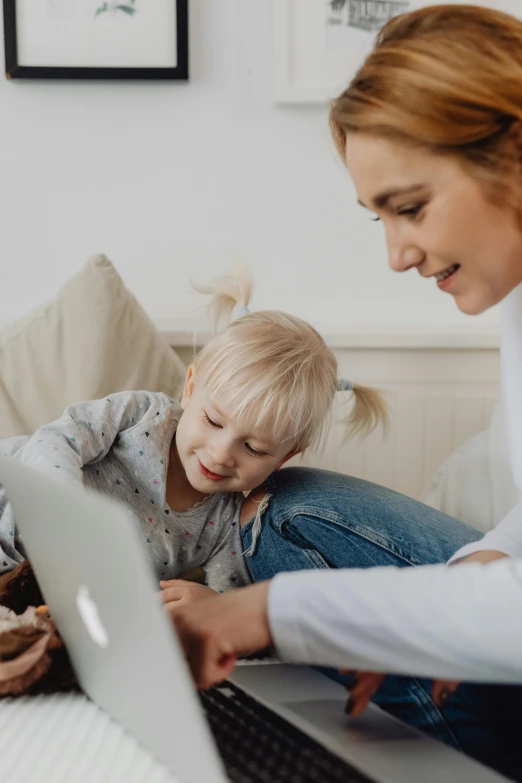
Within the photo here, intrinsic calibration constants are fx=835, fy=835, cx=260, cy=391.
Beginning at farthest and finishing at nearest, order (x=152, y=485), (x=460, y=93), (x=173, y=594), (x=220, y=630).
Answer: (x=152, y=485)
(x=173, y=594)
(x=460, y=93)
(x=220, y=630)

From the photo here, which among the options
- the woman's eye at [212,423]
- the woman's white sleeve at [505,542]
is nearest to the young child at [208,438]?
the woman's eye at [212,423]

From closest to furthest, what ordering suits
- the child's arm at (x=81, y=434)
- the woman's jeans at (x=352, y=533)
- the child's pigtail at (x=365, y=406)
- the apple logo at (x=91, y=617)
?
the apple logo at (x=91, y=617) < the woman's jeans at (x=352, y=533) < the child's arm at (x=81, y=434) < the child's pigtail at (x=365, y=406)

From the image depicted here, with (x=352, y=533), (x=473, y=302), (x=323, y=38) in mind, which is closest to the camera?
(x=473, y=302)

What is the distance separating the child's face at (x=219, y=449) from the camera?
1.23m

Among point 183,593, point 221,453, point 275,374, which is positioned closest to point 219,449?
point 221,453

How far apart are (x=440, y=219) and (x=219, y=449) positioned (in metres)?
0.53

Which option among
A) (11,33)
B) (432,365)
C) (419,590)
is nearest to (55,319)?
Result: (11,33)

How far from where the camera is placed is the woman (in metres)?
0.65

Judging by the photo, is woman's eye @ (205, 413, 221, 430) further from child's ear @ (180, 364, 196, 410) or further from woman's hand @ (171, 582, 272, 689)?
woman's hand @ (171, 582, 272, 689)

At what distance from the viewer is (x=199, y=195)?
1742 millimetres

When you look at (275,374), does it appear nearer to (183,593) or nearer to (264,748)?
(183,593)

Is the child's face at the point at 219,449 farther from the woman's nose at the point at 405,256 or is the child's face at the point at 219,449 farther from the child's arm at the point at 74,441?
the woman's nose at the point at 405,256

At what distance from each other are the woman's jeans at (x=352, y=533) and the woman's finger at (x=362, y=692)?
0.22 metres

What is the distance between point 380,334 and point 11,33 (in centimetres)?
94
